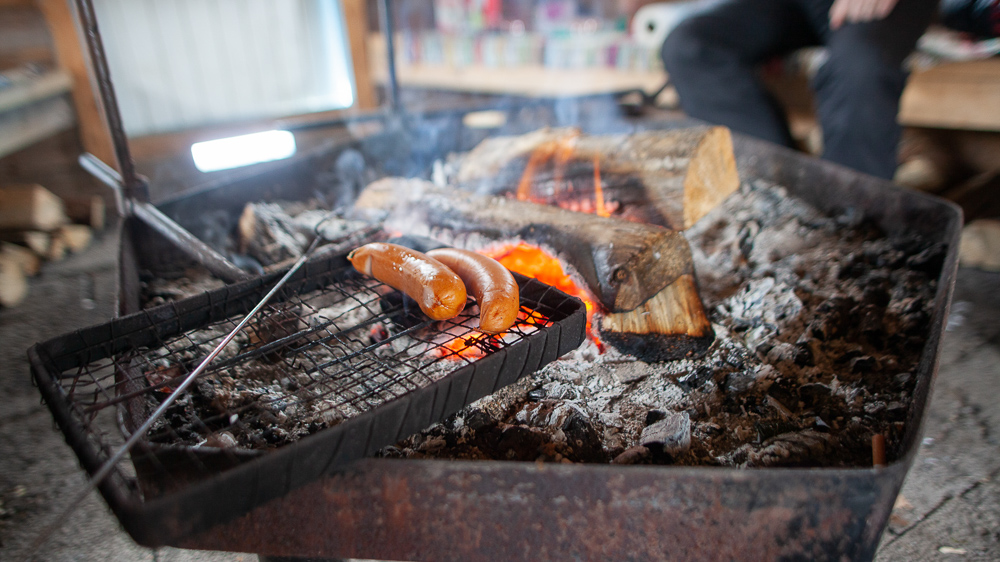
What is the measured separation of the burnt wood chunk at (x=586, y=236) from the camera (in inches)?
58.7

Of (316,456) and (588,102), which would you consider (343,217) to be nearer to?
(316,456)

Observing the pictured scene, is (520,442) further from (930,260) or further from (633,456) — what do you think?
(930,260)

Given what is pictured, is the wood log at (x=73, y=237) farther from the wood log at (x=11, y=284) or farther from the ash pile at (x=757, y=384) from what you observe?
the ash pile at (x=757, y=384)

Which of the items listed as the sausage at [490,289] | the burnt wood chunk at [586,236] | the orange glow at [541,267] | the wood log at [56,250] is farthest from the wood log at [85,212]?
the sausage at [490,289]

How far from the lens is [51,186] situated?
14.4 ft

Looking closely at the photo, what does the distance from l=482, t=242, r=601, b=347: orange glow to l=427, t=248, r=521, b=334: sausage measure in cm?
33

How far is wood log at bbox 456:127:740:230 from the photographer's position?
76.7 inches

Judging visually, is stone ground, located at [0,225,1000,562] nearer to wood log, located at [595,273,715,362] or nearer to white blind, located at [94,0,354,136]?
wood log, located at [595,273,715,362]

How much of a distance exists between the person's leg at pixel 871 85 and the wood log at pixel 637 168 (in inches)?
30.2

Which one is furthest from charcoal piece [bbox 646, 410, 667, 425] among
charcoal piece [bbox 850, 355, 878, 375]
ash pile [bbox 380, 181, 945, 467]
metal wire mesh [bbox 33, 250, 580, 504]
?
charcoal piece [bbox 850, 355, 878, 375]

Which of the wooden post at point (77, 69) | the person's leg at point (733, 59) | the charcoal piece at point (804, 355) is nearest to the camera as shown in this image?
the charcoal piece at point (804, 355)

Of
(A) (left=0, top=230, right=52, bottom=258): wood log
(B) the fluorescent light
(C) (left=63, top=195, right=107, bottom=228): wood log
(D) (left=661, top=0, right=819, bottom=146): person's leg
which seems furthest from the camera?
(C) (left=63, top=195, right=107, bottom=228): wood log

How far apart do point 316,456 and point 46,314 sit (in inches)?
97.5

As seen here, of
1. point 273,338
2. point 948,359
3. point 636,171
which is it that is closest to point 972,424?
point 948,359
